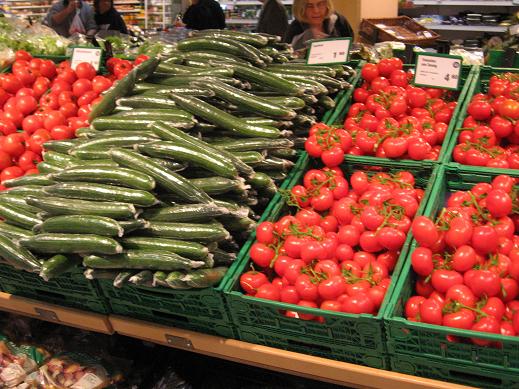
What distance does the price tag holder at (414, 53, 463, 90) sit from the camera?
7.84ft

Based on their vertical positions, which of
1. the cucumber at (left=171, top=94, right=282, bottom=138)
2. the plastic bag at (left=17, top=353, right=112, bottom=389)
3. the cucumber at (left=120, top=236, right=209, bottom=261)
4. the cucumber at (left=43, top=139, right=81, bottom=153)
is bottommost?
the plastic bag at (left=17, top=353, right=112, bottom=389)

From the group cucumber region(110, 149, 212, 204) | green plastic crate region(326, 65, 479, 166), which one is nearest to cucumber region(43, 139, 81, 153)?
cucumber region(110, 149, 212, 204)

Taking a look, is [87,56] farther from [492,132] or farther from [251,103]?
[492,132]

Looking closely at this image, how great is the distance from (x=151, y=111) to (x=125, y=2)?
9234mm

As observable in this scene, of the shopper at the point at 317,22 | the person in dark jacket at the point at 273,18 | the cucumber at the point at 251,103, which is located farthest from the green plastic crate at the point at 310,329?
the person in dark jacket at the point at 273,18

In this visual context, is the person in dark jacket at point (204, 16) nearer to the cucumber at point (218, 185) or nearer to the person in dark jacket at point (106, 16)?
the person in dark jacket at point (106, 16)

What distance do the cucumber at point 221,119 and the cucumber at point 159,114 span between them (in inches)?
1.4

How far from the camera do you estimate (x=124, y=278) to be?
5.47ft

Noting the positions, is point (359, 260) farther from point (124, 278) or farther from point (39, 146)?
point (39, 146)

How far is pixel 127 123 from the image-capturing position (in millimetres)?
2031

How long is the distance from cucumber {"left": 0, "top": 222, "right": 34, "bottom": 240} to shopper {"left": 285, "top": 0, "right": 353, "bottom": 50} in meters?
3.65

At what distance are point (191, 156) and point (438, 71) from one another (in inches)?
52.1

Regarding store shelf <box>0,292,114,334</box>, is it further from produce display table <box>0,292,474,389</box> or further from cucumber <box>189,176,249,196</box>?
cucumber <box>189,176,249,196</box>

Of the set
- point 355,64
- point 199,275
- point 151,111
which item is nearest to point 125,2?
point 355,64
